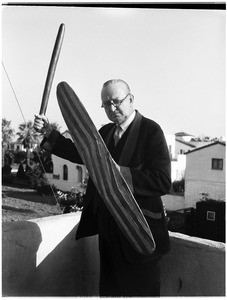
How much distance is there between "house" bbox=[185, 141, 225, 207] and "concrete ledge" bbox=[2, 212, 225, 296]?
32.4ft

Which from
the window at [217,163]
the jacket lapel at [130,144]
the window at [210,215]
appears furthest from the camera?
the window at [217,163]

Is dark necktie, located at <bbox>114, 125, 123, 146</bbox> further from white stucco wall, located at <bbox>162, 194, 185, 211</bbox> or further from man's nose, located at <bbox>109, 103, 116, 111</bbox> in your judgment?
white stucco wall, located at <bbox>162, 194, 185, 211</bbox>

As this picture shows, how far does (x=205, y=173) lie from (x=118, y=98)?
12899 millimetres

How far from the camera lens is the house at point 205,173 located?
12.8 meters

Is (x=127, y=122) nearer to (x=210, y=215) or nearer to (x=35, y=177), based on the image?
(x=210, y=215)

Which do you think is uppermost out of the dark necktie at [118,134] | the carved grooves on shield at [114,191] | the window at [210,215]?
the dark necktie at [118,134]

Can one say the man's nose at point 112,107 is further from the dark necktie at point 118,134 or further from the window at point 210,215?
the window at point 210,215

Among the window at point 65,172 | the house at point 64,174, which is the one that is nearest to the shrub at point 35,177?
the house at point 64,174

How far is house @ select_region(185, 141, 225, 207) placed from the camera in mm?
12770

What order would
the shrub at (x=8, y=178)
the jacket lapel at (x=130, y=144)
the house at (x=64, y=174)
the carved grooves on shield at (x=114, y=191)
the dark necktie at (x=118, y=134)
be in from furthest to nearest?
the shrub at (x=8, y=178), the house at (x=64, y=174), the dark necktie at (x=118, y=134), the jacket lapel at (x=130, y=144), the carved grooves on shield at (x=114, y=191)

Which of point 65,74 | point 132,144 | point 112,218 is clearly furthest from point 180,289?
point 65,74

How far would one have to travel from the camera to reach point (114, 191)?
4.88ft

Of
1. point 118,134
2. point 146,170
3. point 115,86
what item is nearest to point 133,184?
point 146,170

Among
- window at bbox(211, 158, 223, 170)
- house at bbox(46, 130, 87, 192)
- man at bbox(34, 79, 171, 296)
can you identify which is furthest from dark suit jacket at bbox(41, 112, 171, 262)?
house at bbox(46, 130, 87, 192)
